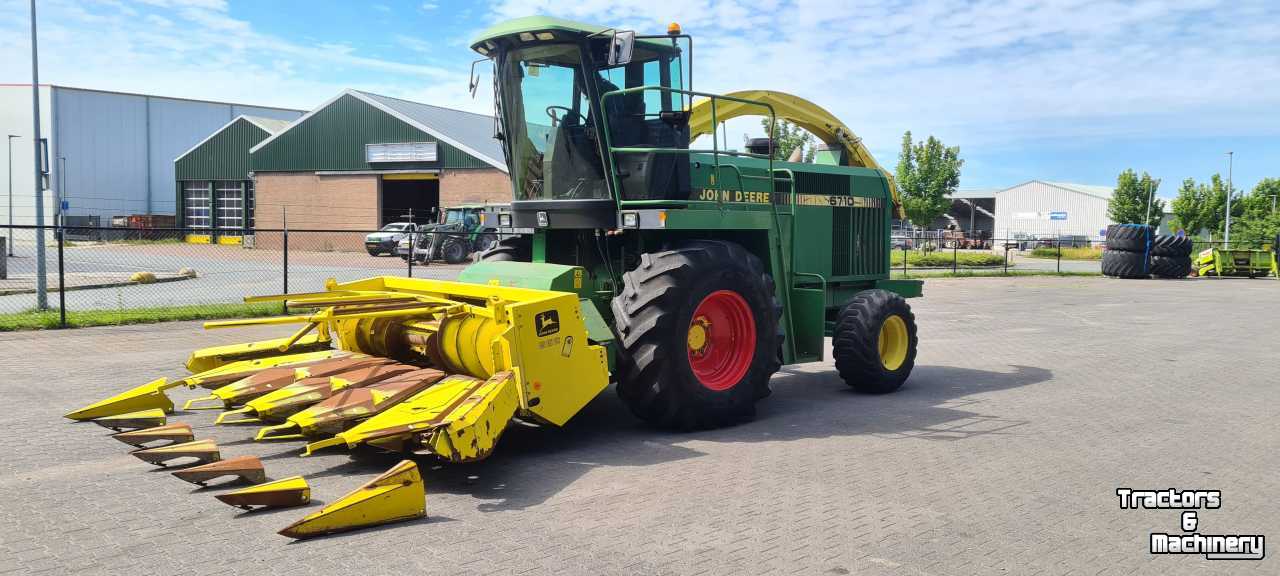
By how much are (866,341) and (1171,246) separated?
26.6 m

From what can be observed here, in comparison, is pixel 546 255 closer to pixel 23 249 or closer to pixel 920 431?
pixel 920 431

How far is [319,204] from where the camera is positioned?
41.2 m

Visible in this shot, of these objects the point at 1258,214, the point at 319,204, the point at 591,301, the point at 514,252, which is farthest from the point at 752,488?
the point at 1258,214

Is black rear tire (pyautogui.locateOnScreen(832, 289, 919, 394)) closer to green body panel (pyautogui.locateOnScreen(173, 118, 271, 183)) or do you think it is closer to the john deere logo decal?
the john deere logo decal

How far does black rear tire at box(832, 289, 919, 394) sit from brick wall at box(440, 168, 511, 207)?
28.5 meters

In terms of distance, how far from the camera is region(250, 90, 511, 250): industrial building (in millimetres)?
38000

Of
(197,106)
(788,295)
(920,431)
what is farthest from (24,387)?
(197,106)

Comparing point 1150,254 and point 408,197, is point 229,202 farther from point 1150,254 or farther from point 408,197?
point 1150,254

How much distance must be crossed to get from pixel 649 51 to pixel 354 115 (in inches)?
1362

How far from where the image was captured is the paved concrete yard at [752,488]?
4.47 meters

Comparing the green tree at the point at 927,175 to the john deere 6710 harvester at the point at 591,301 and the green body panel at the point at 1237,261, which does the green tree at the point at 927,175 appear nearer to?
the green body panel at the point at 1237,261

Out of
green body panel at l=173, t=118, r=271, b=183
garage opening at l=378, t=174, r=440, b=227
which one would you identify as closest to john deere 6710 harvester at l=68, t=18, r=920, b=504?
garage opening at l=378, t=174, r=440, b=227

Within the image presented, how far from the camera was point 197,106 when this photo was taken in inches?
2251

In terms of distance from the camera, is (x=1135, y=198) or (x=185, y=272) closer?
(x=185, y=272)
